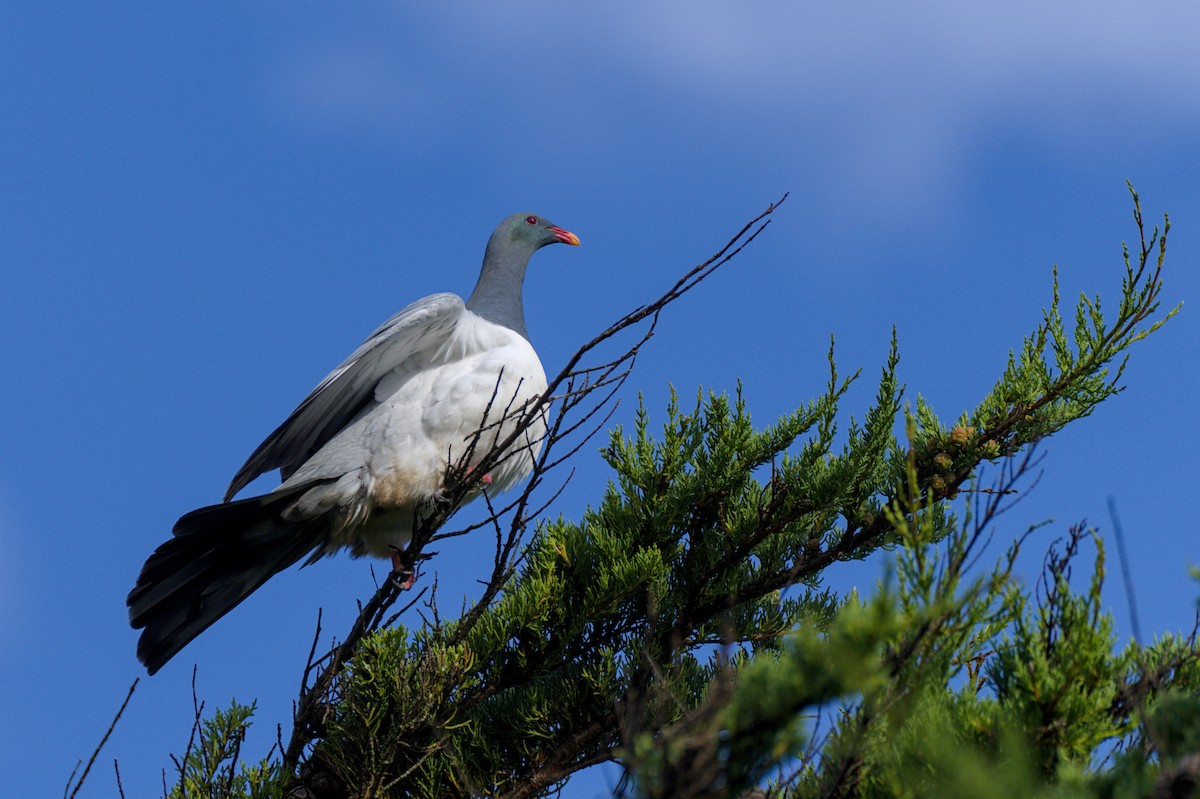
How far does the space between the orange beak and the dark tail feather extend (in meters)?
1.94

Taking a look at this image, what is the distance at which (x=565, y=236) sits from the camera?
5.60 m

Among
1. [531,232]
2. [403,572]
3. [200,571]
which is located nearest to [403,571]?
[403,572]

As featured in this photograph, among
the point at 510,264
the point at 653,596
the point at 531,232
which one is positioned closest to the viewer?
the point at 653,596

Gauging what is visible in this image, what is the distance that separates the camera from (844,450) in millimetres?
4086

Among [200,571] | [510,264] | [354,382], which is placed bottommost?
[200,571]

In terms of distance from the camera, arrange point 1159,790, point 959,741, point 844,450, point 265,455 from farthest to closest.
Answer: point 265,455 < point 844,450 < point 959,741 < point 1159,790

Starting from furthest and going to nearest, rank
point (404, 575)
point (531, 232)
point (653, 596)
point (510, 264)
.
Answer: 1. point (531, 232)
2. point (510, 264)
3. point (404, 575)
4. point (653, 596)

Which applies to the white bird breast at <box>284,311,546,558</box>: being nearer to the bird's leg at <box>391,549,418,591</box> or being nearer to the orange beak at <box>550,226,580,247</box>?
the bird's leg at <box>391,549,418,591</box>

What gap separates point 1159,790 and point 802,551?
98.6 inches

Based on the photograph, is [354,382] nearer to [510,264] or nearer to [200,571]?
[200,571]

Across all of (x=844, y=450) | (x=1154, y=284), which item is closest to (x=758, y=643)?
(x=844, y=450)

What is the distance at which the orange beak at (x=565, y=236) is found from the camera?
5.58m

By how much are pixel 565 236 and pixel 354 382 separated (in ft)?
5.03

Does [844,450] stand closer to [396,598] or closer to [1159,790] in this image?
[396,598]
